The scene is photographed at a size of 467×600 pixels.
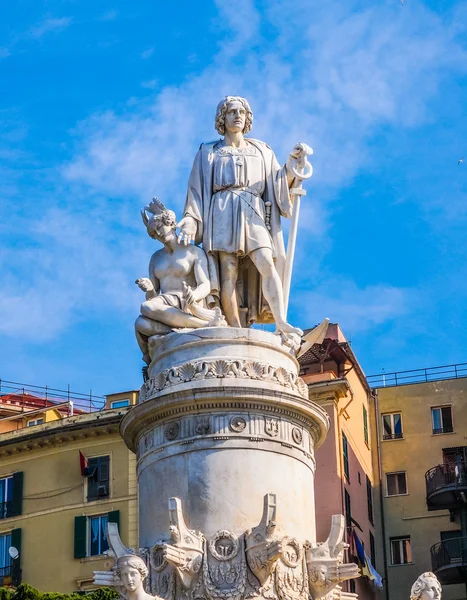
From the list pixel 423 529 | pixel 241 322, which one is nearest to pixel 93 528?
pixel 423 529

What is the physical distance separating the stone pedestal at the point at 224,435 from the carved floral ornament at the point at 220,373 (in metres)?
0.01

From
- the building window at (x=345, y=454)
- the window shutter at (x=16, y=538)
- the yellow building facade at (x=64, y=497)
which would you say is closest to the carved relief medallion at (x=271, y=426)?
the yellow building facade at (x=64, y=497)

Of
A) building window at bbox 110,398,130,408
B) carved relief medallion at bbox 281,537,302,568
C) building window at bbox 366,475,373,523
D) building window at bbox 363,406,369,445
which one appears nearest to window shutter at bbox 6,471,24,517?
building window at bbox 110,398,130,408

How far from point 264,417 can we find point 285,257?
299 centimetres

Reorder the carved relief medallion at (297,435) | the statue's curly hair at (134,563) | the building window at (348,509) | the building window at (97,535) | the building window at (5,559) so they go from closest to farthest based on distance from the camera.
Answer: the statue's curly hair at (134,563) → the carved relief medallion at (297,435) → the building window at (348,509) → the building window at (97,535) → the building window at (5,559)

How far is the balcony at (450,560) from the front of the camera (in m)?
50.9

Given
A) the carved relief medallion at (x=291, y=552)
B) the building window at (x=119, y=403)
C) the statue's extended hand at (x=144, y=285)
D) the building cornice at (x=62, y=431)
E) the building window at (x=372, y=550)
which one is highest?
the building window at (x=119, y=403)

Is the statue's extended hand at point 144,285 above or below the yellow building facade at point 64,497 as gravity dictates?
below

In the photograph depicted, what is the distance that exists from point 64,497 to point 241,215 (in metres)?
34.5

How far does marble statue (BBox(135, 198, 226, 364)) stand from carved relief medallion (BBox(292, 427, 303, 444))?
5.98 ft

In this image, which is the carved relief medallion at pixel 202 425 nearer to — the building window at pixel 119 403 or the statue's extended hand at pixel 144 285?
the statue's extended hand at pixel 144 285

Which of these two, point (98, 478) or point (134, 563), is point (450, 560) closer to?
point (98, 478)

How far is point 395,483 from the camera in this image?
5738 centimetres

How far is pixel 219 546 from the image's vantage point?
17000 millimetres
